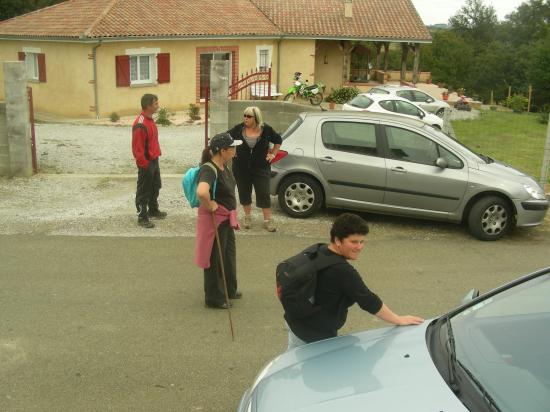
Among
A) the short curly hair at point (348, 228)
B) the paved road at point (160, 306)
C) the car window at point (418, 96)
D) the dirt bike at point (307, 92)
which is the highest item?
A: the short curly hair at point (348, 228)

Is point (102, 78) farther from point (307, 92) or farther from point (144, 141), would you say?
point (144, 141)

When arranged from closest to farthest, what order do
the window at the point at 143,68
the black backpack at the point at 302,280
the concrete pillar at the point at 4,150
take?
1. the black backpack at the point at 302,280
2. the concrete pillar at the point at 4,150
3. the window at the point at 143,68

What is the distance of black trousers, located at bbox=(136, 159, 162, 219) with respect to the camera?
29.6 ft

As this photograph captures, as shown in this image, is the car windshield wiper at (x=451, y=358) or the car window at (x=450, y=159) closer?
the car windshield wiper at (x=451, y=358)

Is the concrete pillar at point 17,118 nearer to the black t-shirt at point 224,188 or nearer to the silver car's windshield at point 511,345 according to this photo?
the black t-shirt at point 224,188

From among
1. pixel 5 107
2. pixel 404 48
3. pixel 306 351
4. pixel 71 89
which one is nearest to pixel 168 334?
pixel 306 351

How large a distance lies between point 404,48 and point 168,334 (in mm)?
30493

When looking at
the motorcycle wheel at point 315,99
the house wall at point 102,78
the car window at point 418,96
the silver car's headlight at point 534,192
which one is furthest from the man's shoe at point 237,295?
the car window at point 418,96

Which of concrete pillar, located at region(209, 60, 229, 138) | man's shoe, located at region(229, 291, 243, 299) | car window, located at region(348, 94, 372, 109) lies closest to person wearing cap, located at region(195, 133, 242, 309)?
man's shoe, located at region(229, 291, 243, 299)

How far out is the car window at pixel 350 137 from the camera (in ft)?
31.3

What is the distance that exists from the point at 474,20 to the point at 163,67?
85.7m

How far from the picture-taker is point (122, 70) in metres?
24.0

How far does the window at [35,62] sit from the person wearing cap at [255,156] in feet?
58.6

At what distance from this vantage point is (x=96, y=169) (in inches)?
518
